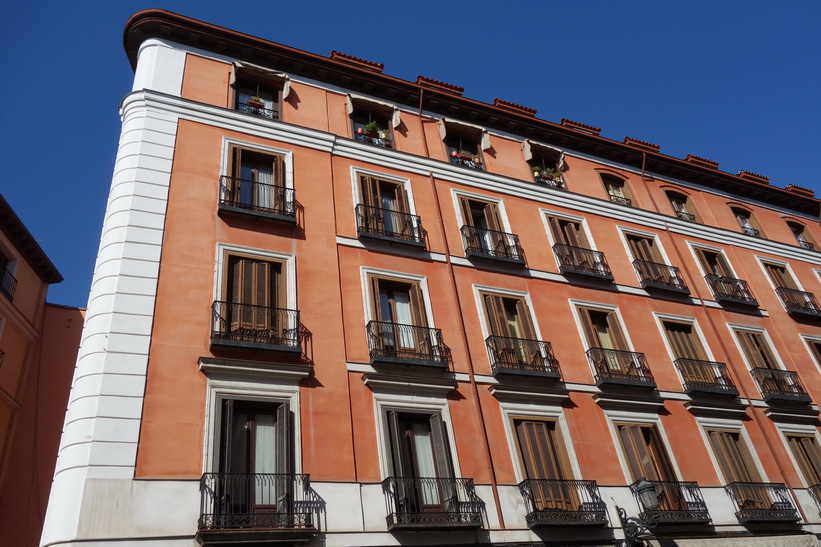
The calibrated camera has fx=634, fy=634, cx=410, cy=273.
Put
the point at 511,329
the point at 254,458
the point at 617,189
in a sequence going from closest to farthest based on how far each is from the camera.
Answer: the point at 254,458
the point at 511,329
the point at 617,189

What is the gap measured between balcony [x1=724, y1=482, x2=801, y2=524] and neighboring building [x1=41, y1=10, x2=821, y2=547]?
83 millimetres

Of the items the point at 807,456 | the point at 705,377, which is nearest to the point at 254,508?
the point at 705,377

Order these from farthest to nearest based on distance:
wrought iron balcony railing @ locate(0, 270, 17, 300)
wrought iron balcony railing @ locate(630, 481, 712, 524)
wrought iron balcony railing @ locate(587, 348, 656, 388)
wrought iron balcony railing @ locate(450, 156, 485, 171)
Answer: wrought iron balcony railing @ locate(0, 270, 17, 300)
wrought iron balcony railing @ locate(450, 156, 485, 171)
wrought iron balcony railing @ locate(587, 348, 656, 388)
wrought iron balcony railing @ locate(630, 481, 712, 524)

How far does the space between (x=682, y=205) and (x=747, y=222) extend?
12.4 feet

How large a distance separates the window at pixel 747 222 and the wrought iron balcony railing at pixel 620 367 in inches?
482

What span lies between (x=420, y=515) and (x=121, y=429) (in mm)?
6083

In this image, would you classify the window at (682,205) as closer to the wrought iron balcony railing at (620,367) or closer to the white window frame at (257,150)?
the wrought iron balcony railing at (620,367)

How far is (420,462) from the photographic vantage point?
14383mm

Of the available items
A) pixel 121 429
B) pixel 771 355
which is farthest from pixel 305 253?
pixel 771 355

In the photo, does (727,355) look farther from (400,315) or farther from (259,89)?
(259,89)

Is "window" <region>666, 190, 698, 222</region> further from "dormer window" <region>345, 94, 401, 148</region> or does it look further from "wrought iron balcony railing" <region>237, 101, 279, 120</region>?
"wrought iron balcony railing" <region>237, 101, 279, 120</region>

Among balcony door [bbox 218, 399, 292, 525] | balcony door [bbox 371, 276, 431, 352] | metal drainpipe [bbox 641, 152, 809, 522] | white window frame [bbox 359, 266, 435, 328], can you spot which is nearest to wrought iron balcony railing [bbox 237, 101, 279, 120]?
white window frame [bbox 359, 266, 435, 328]

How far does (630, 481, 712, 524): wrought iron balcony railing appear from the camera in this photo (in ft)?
50.1

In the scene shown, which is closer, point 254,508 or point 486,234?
point 254,508
